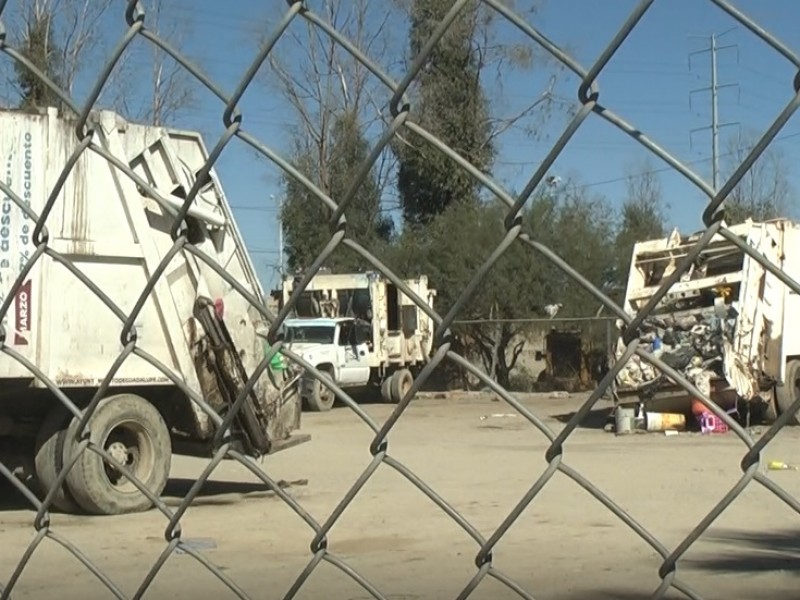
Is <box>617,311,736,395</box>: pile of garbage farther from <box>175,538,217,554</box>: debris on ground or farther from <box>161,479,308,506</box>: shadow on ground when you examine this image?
<box>175,538,217,554</box>: debris on ground

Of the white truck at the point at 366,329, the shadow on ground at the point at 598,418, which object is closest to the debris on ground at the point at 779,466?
the shadow on ground at the point at 598,418

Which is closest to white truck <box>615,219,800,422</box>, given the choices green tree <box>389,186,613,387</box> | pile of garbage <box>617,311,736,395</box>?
pile of garbage <box>617,311,736,395</box>

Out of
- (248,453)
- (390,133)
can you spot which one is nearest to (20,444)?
(248,453)

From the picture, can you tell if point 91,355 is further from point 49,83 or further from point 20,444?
point 49,83

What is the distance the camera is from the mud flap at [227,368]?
32.7 feet

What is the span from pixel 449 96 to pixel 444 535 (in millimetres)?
5733

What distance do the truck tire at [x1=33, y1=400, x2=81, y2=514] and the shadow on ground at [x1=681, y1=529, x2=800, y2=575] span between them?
4.61m

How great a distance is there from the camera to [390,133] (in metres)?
2.10

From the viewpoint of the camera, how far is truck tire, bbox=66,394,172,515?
945cm

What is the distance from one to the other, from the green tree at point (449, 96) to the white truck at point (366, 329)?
797 inches

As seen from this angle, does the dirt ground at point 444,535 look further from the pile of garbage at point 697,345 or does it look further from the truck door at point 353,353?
the truck door at point 353,353

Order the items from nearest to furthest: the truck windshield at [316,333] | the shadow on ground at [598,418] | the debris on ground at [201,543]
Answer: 1. the debris on ground at [201,543]
2. the shadow on ground at [598,418]
3. the truck windshield at [316,333]

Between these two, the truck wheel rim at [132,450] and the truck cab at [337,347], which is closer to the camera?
the truck wheel rim at [132,450]

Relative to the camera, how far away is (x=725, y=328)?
16.8 metres
